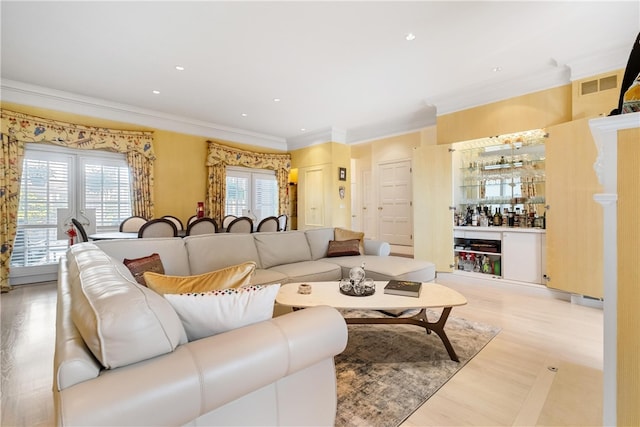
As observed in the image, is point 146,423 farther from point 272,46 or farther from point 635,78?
point 272,46

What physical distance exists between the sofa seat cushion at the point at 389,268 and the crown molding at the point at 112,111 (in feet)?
13.5

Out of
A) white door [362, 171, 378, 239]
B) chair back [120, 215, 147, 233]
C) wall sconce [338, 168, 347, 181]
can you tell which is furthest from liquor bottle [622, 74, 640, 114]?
white door [362, 171, 378, 239]

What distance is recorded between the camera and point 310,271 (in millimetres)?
3172

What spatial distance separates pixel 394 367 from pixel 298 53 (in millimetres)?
3218

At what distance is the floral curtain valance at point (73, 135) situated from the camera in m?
4.08

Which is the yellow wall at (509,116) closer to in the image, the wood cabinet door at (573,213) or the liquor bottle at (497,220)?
the wood cabinet door at (573,213)

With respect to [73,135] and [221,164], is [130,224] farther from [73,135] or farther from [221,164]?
[221,164]

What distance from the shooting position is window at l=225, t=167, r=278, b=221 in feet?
21.4

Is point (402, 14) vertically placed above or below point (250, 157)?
above

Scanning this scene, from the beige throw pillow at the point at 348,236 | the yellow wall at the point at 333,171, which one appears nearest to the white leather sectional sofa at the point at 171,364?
the beige throw pillow at the point at 348,236

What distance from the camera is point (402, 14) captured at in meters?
2.61

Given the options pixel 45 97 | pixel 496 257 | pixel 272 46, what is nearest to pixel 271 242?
pixel 272 46

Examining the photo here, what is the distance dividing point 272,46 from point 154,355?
3159 mm

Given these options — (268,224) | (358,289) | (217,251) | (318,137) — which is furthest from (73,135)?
(358,289)
